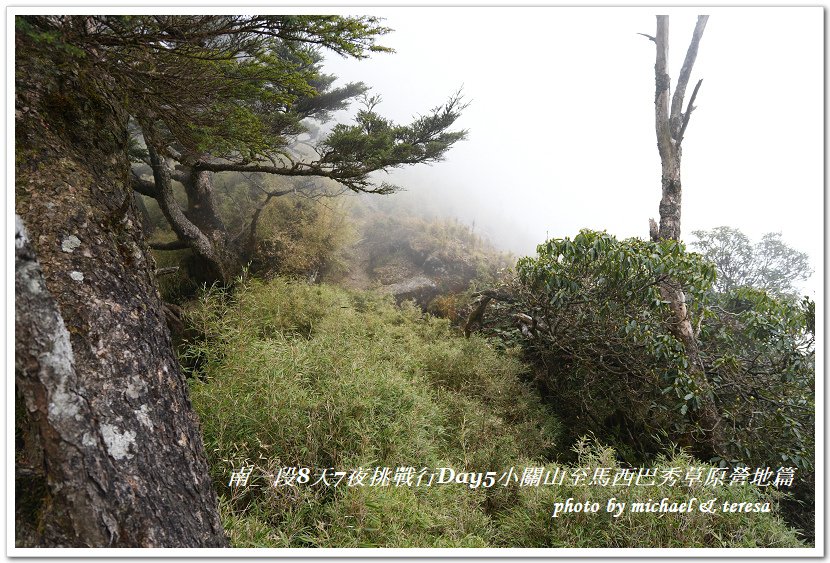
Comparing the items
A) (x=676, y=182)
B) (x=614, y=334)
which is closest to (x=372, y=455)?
(x=614, y=334)

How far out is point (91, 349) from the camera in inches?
59.0

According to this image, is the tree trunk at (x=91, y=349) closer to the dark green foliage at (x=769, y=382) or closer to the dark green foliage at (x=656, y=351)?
the dark green foliage at (x=656, y=351)

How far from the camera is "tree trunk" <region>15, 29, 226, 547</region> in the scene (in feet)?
4.28

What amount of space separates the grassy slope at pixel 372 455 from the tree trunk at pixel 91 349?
1.28 feet

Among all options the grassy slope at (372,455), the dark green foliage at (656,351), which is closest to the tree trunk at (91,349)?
the grassy slope at (372,455)

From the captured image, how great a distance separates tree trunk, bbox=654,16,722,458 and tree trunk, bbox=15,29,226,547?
3170mm

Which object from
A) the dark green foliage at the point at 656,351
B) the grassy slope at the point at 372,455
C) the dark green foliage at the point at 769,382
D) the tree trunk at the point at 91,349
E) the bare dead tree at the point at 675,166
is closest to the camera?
the tree trunk at the point at 91,349

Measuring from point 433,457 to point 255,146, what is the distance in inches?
95.2

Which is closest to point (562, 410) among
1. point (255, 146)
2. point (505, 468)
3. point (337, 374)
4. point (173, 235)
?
point (505, 468)

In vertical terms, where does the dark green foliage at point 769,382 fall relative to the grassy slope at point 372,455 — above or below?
above

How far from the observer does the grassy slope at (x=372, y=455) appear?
185cm

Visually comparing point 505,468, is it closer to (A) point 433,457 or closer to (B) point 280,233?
(A) point 433,457

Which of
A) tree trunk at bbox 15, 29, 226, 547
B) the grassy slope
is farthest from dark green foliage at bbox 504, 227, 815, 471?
tree trunk at bbox 15, 29, 226, 547

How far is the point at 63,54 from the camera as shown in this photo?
1.79m
